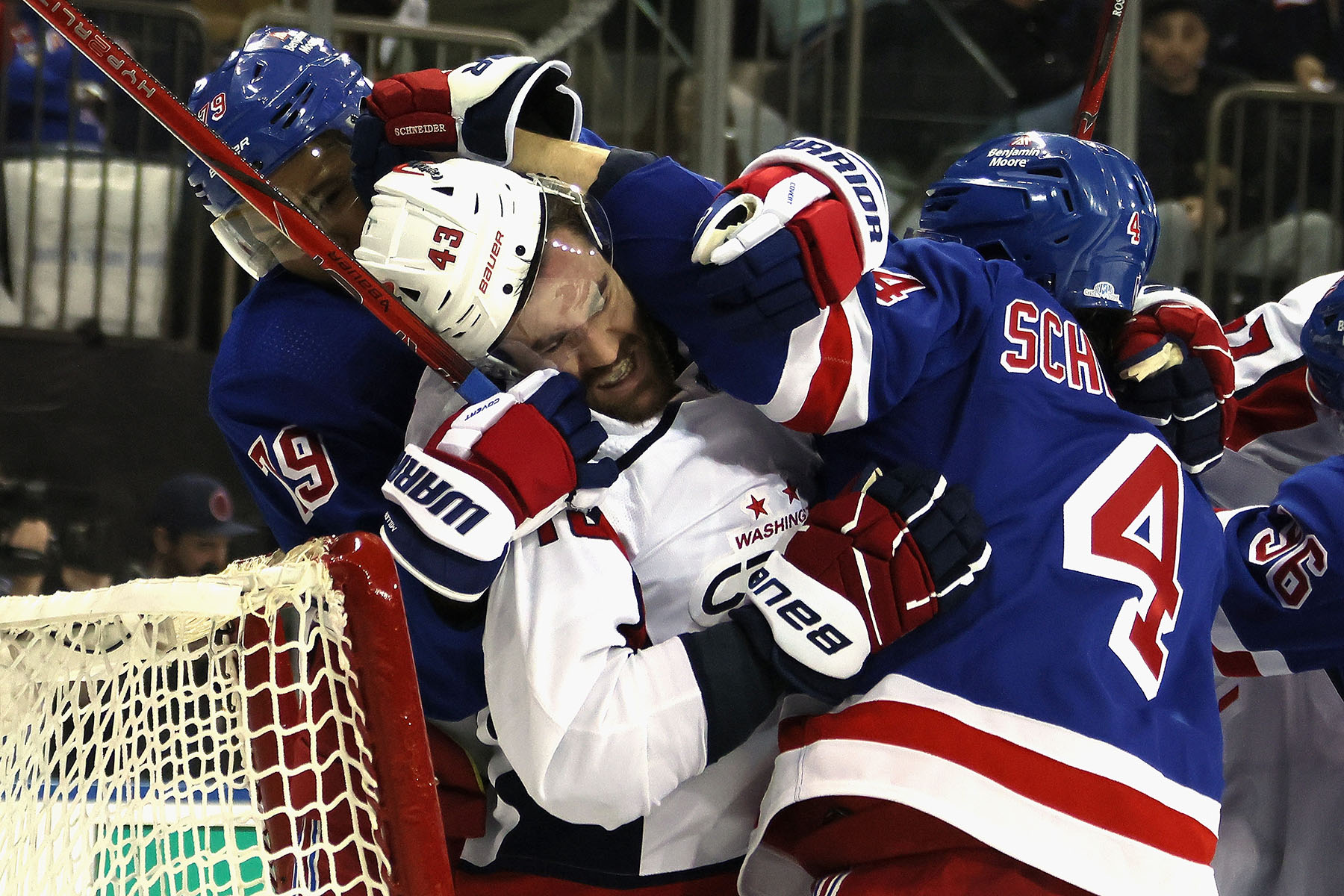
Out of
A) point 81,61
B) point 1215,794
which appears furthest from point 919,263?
point 81,61

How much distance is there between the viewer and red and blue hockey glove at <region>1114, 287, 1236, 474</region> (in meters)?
1.58

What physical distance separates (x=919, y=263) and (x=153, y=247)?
9.10ft

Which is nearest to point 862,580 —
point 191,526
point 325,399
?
point 325,399

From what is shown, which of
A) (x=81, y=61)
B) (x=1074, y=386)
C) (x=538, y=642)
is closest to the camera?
(x=538, y=642)

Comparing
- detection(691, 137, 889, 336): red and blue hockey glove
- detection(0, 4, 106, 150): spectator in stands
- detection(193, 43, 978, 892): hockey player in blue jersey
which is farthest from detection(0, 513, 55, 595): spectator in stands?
detection(691, 137, 889, 336): red and blue hockey glove

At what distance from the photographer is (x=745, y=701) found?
4.20ft

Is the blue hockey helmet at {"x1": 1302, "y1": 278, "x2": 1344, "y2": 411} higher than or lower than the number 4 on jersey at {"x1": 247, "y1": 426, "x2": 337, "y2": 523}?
higher

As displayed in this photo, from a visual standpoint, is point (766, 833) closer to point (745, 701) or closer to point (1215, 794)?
point (745, 701)

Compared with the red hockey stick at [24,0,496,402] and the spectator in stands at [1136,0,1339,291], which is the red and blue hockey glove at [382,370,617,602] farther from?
the spectator in stands at [1136,0,1339,291]

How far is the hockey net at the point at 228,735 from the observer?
103 cm

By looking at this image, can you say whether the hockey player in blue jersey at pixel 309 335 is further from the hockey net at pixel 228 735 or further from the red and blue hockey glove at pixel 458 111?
the hockey net at pixel 228 735

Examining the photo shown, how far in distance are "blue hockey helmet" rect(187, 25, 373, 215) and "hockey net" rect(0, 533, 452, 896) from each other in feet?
2.06

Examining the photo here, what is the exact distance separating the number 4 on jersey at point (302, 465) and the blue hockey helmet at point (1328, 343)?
1.26 m

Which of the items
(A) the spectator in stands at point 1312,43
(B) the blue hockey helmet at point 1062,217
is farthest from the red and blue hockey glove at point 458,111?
(A) the spectator in stands at point 1312,43
